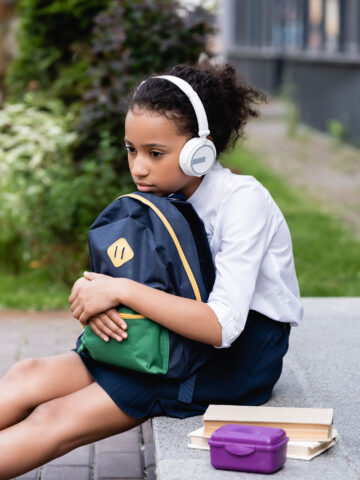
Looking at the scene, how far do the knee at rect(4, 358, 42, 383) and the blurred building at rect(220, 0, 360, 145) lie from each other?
11.1 meters

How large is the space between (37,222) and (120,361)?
3.77 meters

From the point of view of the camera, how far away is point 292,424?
2459 millimetres

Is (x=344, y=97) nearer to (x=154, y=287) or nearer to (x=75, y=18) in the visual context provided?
(x=75, y=18)

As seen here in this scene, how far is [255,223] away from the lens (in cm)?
266

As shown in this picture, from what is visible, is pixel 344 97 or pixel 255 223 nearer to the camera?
pixel 255 223

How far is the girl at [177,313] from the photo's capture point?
258 cm

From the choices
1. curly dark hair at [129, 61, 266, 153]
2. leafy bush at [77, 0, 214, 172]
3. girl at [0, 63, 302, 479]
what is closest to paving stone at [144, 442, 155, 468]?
girl at [0, 63, 302, 479]

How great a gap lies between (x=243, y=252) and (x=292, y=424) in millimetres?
511

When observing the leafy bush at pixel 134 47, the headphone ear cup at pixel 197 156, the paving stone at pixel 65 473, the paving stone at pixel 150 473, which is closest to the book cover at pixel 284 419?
the headphone ear cup at pixel 197 156

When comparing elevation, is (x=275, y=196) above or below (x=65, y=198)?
below

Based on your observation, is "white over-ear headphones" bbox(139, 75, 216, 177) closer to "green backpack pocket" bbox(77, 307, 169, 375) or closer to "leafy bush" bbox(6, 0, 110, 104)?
"green backpack pocket" bbox(77, 307, 169, 375)

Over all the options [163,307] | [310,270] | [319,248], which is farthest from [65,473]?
[319,248]

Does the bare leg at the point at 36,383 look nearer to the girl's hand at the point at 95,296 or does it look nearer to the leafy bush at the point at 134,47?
the girl's hand at the point at 95,296

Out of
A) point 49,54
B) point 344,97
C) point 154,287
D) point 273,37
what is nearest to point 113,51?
point 49,54
